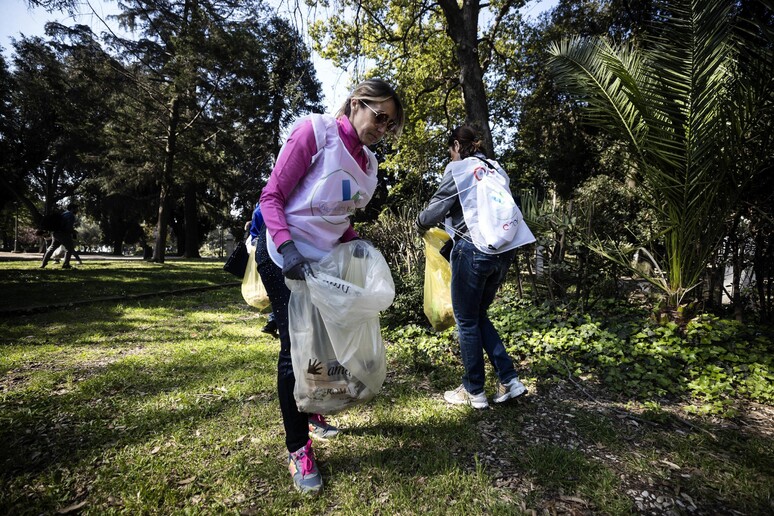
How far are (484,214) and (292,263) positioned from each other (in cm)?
132

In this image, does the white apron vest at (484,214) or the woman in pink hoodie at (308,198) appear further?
the white apron vest at (484,214)

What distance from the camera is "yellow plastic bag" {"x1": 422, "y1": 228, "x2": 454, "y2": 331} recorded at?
9.05 ft

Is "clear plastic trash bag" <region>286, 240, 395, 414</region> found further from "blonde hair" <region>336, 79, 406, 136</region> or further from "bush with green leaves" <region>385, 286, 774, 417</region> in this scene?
"bush with green leaves" <region>385, 286, 774, 417</region>

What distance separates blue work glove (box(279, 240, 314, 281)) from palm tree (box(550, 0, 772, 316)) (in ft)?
11.5

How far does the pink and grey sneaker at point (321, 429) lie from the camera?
2.26 meters

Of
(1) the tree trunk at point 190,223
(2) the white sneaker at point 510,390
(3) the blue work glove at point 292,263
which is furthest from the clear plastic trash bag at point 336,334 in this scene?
(1) the tree trunk at point 190,223

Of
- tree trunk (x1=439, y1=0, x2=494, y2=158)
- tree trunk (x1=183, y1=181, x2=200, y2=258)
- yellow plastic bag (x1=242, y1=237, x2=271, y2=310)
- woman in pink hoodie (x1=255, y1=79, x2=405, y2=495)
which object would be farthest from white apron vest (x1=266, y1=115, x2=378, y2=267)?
tree trunk (x1=183, y1=181, x2=200, y2=258)

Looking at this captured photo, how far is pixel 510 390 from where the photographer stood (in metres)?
2.57

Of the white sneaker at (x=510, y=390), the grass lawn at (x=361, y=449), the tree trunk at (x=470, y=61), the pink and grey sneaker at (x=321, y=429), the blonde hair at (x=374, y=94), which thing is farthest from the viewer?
the tree trunk at (x=470, y=61)

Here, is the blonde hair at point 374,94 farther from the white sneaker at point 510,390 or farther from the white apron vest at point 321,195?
the white sneaker at point 510,390

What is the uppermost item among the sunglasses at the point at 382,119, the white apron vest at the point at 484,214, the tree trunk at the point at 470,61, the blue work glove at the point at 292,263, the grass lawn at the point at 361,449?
the tree trunk at the point at 470,61

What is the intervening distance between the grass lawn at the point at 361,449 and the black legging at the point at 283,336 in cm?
31

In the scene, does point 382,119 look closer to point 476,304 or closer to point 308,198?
point 308,198

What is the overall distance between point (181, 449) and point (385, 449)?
1.15 meters
